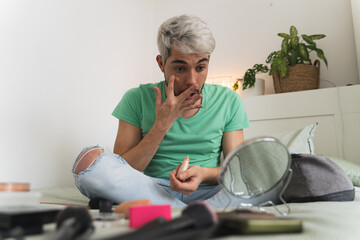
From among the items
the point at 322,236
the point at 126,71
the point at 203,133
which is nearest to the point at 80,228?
the point at 322,236

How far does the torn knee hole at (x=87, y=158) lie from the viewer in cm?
87

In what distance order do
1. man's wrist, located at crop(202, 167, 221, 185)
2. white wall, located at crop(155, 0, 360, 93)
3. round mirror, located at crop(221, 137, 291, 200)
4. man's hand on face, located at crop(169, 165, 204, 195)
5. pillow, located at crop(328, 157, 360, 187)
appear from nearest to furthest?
round mirror, located at crop(221, 137, 291, 200) < man's hand on face, located at crop(169, 165, 204, 195) < man's wrist, located at crop(202, 167, 221, 185) < pillow, located at crop(328, 157, 360, 187) < white wall, located at crop(155, 0, 360, 93)

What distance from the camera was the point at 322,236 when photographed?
451 millimetres

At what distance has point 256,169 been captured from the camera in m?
0.62

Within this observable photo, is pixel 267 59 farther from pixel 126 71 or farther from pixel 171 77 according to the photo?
pixel 171 77

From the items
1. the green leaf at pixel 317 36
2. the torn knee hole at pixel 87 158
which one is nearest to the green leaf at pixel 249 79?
the green leaf at pixel 317 36

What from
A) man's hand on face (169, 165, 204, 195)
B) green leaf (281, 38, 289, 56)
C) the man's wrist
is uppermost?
green leaf (281, 38, 289, 56)

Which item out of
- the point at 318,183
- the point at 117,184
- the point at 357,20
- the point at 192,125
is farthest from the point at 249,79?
the point at 117,184

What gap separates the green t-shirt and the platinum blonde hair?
23 centimetres

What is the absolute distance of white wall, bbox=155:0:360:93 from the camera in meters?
2.15

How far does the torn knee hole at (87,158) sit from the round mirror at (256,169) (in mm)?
430

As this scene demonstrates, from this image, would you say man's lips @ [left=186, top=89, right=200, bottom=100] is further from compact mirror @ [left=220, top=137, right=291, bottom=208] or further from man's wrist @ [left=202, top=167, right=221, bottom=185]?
compact mirror @ [left=220, top=137, right=291, bottom=208]

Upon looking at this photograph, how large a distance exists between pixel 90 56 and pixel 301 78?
135 cm

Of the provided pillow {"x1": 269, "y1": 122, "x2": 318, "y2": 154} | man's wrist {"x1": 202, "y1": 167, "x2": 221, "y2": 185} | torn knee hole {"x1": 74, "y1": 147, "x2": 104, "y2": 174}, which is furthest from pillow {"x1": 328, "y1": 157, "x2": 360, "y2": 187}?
torn knee hole {"x1": 74, "y1": 147, "x2": 104, "y2": 174}
